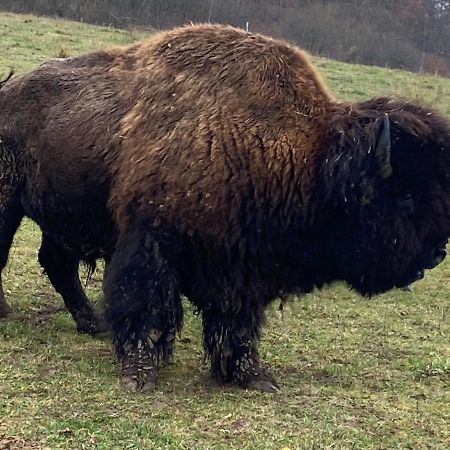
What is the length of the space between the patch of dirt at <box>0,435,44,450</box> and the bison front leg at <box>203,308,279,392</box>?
4.30 ft

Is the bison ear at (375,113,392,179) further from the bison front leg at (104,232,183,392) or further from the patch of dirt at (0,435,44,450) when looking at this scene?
the patch of dirt at (0,435,44,450)

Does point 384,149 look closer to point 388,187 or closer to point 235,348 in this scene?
point 388,187

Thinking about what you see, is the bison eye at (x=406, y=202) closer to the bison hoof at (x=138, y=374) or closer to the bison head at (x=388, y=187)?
the bison head at (x=388, y=187)

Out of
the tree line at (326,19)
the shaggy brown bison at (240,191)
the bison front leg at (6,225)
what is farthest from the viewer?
the tree line at (326,19)

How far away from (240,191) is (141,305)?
823 millimetres

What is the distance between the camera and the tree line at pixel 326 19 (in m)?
23.5

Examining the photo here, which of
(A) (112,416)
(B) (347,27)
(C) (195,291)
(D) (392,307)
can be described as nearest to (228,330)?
(C) (195,291)

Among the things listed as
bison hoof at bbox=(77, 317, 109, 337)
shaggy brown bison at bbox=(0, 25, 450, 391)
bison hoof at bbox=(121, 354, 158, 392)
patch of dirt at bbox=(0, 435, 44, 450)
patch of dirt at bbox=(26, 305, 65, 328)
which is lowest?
patch of dirt at bbox=(26, 305, 65, 328)

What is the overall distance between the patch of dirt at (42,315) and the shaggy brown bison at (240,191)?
105cm

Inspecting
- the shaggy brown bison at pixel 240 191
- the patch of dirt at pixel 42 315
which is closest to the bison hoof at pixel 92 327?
the patch of dirt at pixel 42 315

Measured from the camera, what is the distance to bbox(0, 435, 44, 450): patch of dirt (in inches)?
139

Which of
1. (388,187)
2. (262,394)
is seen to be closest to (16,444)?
(262,394)

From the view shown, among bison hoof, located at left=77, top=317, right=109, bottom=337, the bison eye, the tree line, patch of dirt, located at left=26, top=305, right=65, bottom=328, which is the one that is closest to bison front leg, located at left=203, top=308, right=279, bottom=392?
the bison eye

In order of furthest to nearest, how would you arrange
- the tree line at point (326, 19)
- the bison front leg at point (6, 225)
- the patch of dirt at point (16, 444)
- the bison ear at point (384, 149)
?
the tree line at point (326, 19), the bison front leg at point (6, 225), the bison ear at point (384, 149), the patch of dirt at point (16, 444)
